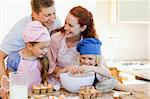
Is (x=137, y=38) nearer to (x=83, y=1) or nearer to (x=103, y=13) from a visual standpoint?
(x=103, y=13)

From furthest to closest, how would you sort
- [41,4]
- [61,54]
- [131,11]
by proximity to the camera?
[131,11] → [41,4] → [61,54]

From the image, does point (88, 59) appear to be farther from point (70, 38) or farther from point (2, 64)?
point (2, 64)

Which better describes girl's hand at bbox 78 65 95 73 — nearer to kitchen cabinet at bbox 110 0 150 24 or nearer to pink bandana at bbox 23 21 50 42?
pink bandana at bbox 23 21 50 42

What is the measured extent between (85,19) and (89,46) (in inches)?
8.4

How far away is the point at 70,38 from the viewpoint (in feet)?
5.45

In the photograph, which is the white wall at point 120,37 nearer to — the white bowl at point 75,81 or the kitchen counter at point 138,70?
the kitchen counter at point 138,70

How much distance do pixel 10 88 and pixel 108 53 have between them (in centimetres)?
254

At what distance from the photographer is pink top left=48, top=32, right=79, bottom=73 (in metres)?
1.62

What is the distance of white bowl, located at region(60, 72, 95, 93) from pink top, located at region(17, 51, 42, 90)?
0.20 meters

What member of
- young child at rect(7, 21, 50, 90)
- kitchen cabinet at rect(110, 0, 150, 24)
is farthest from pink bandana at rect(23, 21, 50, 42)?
kitchen cabinet at rect(110, 0, 150, 24)

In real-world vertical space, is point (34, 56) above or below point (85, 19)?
below

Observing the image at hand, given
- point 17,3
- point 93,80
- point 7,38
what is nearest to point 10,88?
point 93,80

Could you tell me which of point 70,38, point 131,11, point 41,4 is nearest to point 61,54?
point 70,38

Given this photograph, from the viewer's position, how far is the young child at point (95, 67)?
1426 millimetres
